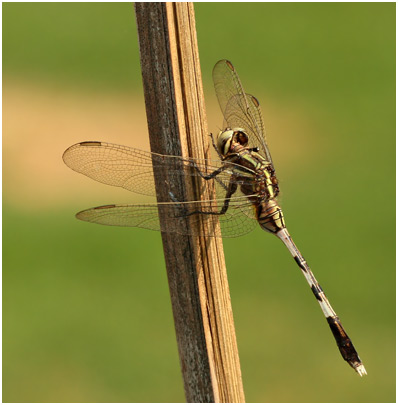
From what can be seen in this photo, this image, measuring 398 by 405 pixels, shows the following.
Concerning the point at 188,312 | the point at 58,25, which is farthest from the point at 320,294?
the point at 58,25

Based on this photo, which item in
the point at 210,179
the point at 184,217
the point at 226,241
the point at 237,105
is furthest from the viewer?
the point at 226,241

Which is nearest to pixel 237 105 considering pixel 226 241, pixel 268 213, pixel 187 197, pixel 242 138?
pixel 242 138

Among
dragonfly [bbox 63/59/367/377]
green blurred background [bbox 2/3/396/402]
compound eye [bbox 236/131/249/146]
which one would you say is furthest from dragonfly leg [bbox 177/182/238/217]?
green blurred background [bbox 2/3/396/402]

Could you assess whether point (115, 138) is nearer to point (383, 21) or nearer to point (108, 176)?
point (383, 21)

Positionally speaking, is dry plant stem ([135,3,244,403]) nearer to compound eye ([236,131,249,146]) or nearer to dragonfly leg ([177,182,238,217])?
dragonfly leg ([177,182,238,217])

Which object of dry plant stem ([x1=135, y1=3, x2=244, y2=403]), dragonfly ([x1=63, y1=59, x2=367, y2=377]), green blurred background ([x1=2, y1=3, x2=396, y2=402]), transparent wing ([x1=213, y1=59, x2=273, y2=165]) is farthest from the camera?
green blurred background ([x1=2, y1=3, x2=396, y2=402])

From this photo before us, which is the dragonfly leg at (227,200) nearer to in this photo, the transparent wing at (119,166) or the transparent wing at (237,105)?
the transparent wing at (119,166)

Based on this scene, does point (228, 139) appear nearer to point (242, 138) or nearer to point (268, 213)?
point (242, 138)
